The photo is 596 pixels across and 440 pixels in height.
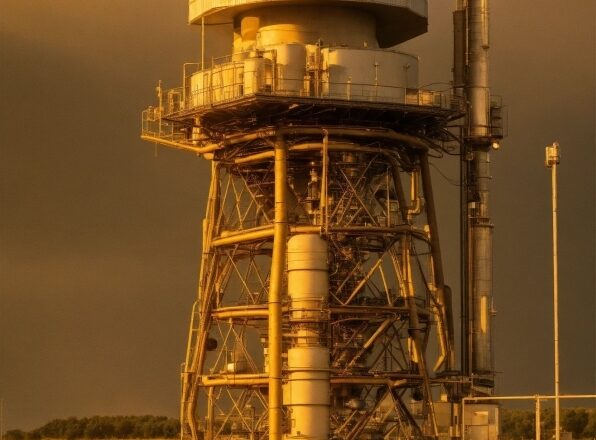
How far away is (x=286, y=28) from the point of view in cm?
11144

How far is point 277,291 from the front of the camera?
349ft

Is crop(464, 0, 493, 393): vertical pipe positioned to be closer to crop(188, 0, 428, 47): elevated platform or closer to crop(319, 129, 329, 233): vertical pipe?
crop(188, 0, 428, 47): elevated platform

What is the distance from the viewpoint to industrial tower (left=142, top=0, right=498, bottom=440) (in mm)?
106375

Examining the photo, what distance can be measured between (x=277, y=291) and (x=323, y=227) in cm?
414

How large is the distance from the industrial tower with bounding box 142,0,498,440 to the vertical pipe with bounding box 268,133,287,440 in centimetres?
8

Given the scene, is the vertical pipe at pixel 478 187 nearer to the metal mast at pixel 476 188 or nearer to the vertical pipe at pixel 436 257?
the metal mast at pixel 476 188

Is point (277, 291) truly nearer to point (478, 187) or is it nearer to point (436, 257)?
point (436, 257)

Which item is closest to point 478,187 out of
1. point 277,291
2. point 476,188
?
point 476,188

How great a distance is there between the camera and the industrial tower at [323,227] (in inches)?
4188

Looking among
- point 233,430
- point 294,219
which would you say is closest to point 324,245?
point 294,219

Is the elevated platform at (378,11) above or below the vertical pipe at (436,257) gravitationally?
above

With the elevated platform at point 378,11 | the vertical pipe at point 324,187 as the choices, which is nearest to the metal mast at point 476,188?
the elevated platform at point 378,11

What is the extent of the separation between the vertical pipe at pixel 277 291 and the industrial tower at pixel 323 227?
0.26 feet

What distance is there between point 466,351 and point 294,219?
13.3 meters
